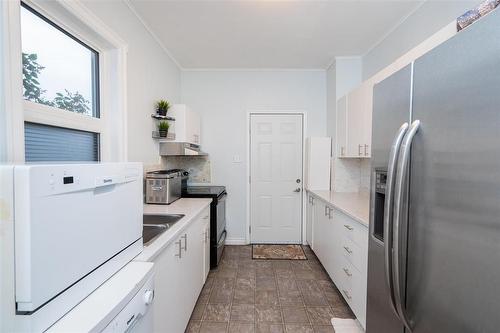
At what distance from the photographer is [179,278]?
62.5 inches

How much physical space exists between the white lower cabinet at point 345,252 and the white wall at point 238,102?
1.37 meters

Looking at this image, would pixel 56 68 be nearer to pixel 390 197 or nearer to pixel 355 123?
pixel 390 197

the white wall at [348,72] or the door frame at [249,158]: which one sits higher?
the white wall at [348,72]

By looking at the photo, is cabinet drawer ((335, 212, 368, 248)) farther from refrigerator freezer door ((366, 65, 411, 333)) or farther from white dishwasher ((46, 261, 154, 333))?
white dishwasher ((46, 261, 154, 333))

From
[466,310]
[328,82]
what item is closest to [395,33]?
[328,82]

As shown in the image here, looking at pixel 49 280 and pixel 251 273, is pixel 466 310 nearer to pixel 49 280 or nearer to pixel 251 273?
pixel 49 280

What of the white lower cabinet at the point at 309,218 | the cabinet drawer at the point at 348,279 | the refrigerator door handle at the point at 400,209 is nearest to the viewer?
the refrigerator door handle at the point at 400,209

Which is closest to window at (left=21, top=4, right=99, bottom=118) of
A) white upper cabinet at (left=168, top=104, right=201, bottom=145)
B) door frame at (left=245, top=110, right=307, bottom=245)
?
white upper cabinet at (left=168, top=104, right=201, bottom=145)

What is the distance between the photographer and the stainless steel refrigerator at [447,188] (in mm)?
605

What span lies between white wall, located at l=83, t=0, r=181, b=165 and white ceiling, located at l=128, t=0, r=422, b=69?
16cm

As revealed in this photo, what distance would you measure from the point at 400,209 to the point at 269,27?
2225 millimetres

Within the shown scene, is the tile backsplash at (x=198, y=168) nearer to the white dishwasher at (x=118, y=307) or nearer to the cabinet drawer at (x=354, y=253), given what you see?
the cabinet drawer at (x=354, y=253)

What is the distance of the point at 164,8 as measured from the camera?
2.12 metres

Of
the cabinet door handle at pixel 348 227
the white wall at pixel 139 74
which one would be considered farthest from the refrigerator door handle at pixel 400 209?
the white wall at pixel 139 74
